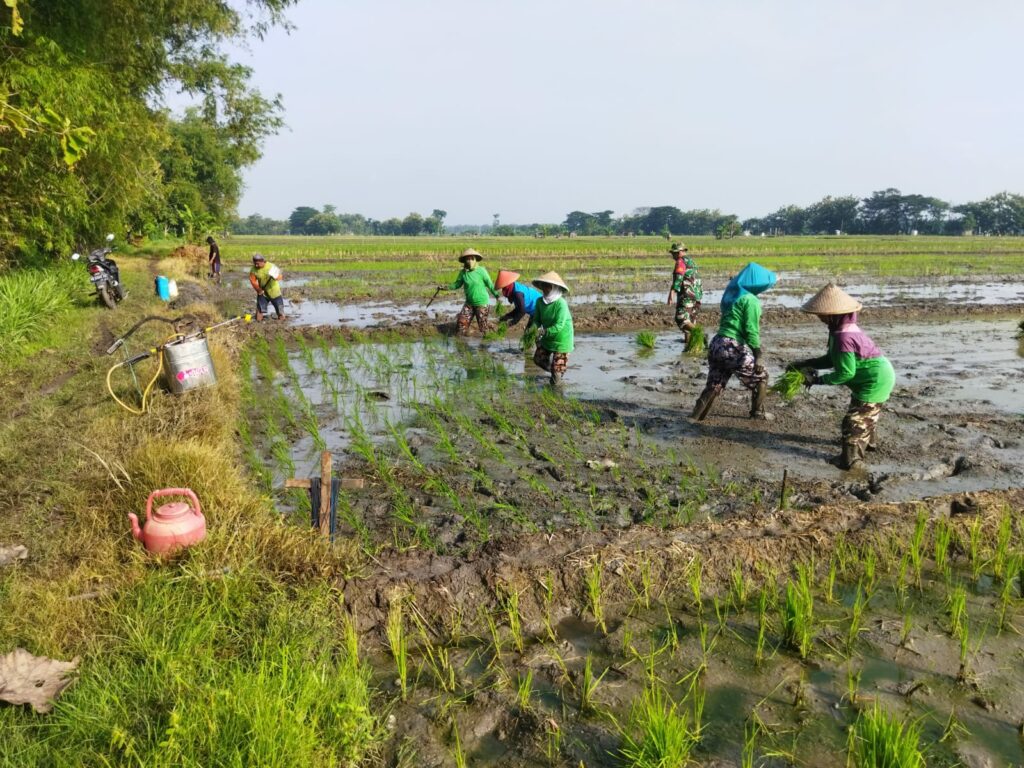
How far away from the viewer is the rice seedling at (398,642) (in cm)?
247

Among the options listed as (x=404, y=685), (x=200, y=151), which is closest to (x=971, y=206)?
(x=200, y=151)

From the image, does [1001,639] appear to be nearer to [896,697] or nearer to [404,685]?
[896,697]

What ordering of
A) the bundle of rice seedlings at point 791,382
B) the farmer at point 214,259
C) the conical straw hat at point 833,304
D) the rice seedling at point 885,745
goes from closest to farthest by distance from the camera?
1. the rice seedling at point 885,745
2. the conical straw hat at point 833,304
3. the bundle of rice seedlings at point 791,382
4. the farmer at point 214,259

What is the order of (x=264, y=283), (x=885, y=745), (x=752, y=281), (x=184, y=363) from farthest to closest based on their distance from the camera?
1. (x=264, y=283)
2. (x=752, y=281)
3. (x=184, y=363)
4. (x=885, y=745)

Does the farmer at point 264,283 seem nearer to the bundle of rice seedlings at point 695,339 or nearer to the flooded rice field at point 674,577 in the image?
the flooded rice field at point 674,577

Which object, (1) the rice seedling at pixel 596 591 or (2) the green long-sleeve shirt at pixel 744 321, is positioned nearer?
(1) the rice seedling at pixel 596 591

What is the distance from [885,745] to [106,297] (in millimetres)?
12653

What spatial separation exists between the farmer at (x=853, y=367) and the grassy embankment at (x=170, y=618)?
12.2 ft

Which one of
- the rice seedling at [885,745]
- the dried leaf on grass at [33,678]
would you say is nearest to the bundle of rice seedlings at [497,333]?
the dried leaf on grass at [33,678]

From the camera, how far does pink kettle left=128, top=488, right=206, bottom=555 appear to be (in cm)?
283

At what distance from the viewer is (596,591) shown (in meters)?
2.95

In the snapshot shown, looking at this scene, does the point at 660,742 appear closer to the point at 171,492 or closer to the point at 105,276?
the point at 171,492

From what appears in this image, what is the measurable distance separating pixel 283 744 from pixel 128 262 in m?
24.0

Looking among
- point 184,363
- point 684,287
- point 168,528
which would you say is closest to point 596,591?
point 168,528
